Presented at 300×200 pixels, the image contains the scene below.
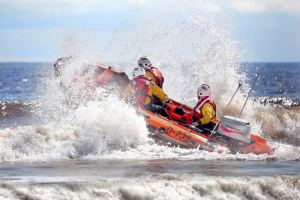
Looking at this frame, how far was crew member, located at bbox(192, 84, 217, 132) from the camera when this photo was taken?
8.90 meters

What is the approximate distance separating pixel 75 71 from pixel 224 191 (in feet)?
17.9

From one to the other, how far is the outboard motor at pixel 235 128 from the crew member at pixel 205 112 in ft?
0.95

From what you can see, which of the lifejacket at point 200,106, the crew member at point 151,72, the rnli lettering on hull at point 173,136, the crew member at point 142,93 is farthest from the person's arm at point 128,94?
the crew member at point 151,72

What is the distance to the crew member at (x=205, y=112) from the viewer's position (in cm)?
890

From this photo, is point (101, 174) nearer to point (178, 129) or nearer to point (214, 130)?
point (178, 129)

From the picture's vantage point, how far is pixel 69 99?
33.8 feet

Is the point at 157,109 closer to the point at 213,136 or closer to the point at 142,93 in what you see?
the point at 142,93

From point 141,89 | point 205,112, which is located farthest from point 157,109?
point 205,112

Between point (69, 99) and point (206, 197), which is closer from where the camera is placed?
point (206, 197)

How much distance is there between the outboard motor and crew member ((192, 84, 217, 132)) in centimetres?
29

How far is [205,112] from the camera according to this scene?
29.1 feet

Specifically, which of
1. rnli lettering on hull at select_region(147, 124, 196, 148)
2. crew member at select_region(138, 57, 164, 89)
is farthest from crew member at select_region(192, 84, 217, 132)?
crew member at select_region(138, 57, 164, 89)

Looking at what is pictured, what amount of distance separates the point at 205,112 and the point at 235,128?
0.69 meters

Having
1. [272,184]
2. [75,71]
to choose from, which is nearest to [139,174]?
[272,184]
